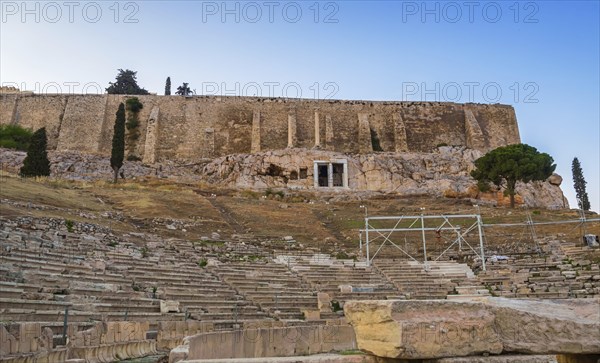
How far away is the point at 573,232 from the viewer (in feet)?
84.0

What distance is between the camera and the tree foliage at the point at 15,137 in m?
43.3

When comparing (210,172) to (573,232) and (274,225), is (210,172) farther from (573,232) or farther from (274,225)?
(573,232)

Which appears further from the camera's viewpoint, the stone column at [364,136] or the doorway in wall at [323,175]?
the stone column at [364,136]

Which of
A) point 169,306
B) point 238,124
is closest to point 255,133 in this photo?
point 238,124

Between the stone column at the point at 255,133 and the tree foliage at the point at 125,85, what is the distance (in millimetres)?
15961

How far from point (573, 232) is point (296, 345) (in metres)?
21.9

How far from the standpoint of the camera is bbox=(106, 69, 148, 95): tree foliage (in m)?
59.0

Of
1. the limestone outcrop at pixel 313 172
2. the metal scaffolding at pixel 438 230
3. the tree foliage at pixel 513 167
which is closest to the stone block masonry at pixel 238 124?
the limestone outcrop at pixel 313 172

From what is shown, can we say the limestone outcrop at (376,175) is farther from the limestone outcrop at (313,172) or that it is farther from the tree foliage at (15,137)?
the tree foliage at (15,137)

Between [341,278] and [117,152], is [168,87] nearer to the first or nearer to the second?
[117,152]

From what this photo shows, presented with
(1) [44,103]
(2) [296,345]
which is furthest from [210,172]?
(2) [296,345]

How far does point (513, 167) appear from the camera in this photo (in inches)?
1428

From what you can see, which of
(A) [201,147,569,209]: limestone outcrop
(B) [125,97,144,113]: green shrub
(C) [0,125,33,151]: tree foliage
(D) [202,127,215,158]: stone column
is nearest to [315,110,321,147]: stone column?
(A) [201,147,569,209]: limestone outcrop

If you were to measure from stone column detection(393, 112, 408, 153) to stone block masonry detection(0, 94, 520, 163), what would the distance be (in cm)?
9
